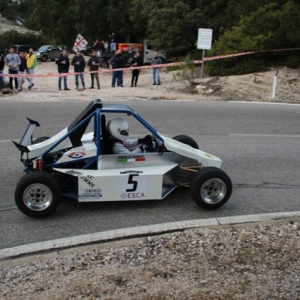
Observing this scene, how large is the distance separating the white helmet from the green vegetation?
15156 mm

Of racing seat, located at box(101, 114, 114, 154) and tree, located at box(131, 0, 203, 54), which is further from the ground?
tree, located at box(131, 0, 203, 54)

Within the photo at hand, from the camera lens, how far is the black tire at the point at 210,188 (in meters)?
5.97

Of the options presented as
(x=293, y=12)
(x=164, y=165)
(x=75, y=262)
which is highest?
(x=293, y=12)

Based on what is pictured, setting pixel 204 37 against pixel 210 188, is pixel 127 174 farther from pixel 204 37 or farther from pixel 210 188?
pixel 204 37

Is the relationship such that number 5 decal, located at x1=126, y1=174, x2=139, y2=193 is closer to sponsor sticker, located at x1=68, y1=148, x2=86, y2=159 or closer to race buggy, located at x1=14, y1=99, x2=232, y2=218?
race buggy, located at x1=14, y1=99, x2=232, y2=218

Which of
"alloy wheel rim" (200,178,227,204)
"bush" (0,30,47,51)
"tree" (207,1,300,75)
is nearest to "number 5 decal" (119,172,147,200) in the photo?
"alloy wheel rim" (200,178,227,204)

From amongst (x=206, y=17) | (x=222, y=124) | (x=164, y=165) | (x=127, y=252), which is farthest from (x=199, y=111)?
(x=206, y=17)

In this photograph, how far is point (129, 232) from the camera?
5.22 metres

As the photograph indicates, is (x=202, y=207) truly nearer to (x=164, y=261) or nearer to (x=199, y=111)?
(x=164, y=261)

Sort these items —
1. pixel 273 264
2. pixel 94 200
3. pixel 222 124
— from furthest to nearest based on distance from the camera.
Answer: pixel 222 124 → pixel 94 200 → pixel 273 264

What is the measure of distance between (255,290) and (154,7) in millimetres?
28052

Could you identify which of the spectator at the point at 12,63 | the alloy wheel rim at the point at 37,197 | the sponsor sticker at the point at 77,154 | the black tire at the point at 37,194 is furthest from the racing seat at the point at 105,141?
the spectator at the point at 12,63

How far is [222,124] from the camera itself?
11734mm

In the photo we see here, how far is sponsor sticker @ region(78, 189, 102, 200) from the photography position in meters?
5.86
